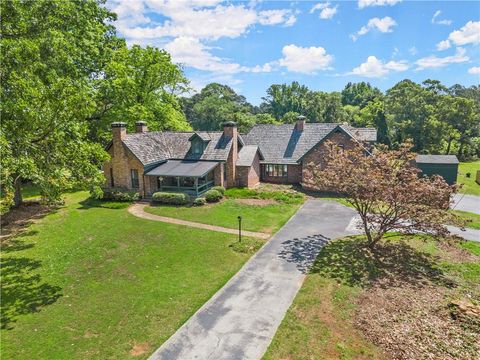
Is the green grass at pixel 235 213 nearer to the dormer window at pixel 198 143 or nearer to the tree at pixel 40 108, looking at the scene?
the dormer window at pixel 198 143

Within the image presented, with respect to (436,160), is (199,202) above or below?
below

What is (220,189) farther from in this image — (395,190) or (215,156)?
(395,190)

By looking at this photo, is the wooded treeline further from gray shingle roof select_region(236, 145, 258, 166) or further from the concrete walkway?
the concrete walkway

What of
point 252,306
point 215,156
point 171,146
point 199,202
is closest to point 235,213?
point 199,202

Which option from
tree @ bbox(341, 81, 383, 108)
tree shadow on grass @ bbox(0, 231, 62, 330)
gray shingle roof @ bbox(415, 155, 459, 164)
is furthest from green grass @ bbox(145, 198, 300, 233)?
tree @ bbox(341, 81, 383, 108)

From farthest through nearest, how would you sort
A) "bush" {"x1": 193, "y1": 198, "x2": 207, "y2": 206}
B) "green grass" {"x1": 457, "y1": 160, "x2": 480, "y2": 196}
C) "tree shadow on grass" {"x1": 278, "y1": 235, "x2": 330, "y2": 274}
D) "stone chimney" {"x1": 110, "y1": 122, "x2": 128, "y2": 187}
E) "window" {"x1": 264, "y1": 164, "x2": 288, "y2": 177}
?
"window" {"x1": 264, "y1": 164, "x2": 288, "y2": 177} < "green grass" {"x1": 457, "y1": 160, "x2": 480, "y2": 196} < "stone chimney" {"x1": 110, "y1": 122, "x2": 128, "y2": 187} < "bush" {"x1": 193, "y1": 198, "x2": 207, "y2": 206} < "tree shadow on grass" {"x1": 278, "y1": 235, "x2": 330, "y2": 274}
